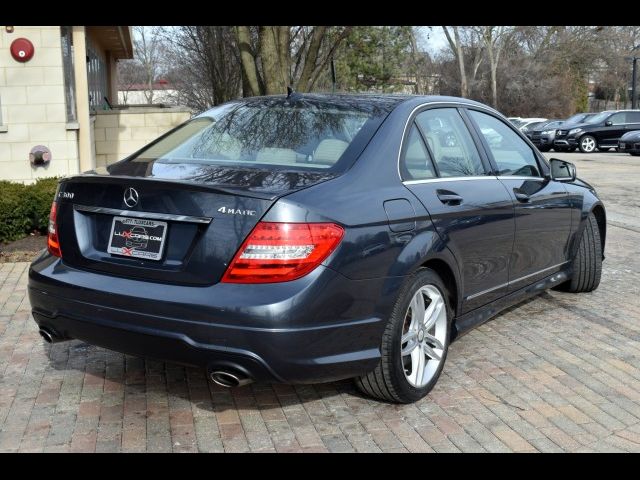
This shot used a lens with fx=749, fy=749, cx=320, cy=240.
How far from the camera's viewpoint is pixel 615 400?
13.4 feet

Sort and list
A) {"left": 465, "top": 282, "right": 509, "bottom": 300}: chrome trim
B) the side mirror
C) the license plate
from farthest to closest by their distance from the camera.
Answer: the side mirror < {"left": 465, "top": 282, "right": 509, "bottom": 300}: chrome trim < the license plate

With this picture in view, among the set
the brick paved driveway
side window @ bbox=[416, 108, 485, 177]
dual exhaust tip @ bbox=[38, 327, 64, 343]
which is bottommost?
the brick paved driveway

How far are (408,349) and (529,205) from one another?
1643 mm

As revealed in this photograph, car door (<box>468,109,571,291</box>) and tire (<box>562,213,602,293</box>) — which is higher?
car door (<box>468,109,571,291</box>)

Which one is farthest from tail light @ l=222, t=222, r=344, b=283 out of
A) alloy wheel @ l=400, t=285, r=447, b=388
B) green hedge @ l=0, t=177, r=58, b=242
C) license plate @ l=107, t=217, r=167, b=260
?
green hedge @ l=0, t=177, r=58, b=242

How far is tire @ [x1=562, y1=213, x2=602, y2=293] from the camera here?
609 centimetres

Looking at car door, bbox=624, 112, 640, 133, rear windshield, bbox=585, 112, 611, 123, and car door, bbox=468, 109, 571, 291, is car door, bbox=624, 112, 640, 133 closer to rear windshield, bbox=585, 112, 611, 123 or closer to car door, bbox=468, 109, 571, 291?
rear windshield, bbox=585, 112, 611, 123

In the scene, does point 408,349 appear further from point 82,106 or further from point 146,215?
point 82,106

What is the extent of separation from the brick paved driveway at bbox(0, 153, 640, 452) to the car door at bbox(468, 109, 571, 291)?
1.64 feet

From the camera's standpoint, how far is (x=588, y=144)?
28672 mm

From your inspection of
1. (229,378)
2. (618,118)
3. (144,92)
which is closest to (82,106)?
(229,378)

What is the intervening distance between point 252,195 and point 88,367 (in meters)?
1.91

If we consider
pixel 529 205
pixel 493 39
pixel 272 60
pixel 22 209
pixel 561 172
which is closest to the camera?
pixel 529 205
